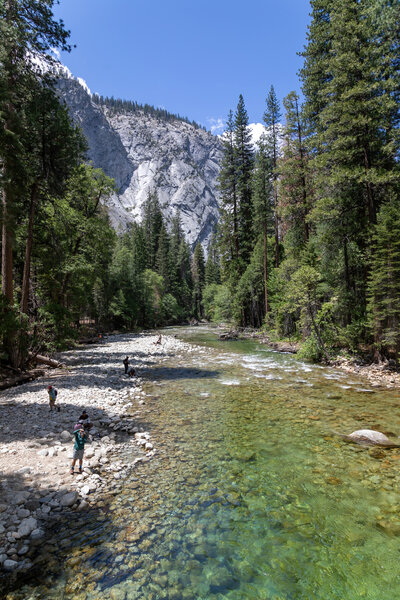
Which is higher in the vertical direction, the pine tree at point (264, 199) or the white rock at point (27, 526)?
the pine tree at point (264, 199)

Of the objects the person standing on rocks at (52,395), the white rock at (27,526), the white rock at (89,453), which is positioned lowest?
the white rock at (89,453)

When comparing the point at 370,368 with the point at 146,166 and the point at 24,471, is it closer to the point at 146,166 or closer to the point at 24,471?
the point at 24,471

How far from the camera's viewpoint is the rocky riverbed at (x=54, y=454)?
453 centimetres

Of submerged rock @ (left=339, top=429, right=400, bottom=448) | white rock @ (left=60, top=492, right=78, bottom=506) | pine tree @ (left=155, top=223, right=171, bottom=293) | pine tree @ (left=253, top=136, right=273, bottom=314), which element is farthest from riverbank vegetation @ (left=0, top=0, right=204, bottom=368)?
pine tree @ (left=155, top=223, right=171, bottom=293)

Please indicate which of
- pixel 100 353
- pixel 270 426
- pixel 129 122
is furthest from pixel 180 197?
pixel 270 426

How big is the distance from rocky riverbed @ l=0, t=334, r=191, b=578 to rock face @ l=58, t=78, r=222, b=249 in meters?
153

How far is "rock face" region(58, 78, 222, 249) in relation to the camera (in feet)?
549

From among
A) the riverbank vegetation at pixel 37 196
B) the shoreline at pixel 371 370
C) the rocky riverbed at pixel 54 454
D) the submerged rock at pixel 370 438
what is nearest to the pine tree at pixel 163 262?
the riverbank vegetation at pixel 37 196

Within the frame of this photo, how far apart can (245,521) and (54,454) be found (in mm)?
4338

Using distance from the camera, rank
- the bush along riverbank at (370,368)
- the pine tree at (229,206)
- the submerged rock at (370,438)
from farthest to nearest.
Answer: the pine tree at (229,206) → the bush along riverbank at (370,368) → the submerged rock at (370,438)

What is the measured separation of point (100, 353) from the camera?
900 inches

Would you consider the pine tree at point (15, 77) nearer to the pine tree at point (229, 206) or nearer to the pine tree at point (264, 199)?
the pine tree at point (264, 199)

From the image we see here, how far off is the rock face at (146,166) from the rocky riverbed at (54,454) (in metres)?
153

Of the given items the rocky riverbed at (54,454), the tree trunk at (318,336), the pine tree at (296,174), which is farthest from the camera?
the pine tree at (296,174)
